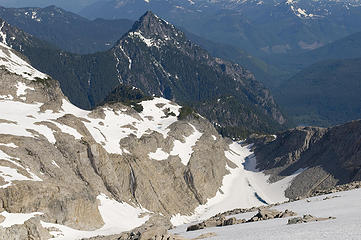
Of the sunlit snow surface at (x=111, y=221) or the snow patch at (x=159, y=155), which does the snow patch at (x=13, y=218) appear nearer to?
the sunlit snow surface at (x=111, y=221)

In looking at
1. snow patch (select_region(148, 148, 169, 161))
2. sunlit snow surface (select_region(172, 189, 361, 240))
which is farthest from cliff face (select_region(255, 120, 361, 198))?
sunlit snow surface (select_region(172, 189, 361, 240))

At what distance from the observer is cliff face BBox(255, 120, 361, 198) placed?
16250 centimetres

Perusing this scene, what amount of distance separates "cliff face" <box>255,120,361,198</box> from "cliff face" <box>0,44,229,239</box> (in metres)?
24.0

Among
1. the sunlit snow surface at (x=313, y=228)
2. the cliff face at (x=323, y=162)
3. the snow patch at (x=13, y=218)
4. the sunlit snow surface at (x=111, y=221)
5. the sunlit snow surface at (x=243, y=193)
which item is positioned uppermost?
the sunlit snow surface at (x=313, y=228)

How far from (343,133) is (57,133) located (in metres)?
104

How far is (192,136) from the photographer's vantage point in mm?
188000

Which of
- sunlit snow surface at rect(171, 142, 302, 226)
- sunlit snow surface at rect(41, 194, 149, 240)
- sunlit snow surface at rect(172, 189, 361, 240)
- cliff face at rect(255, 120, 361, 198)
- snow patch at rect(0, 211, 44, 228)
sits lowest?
sunlit snow surface at rect(171, 142, 302, 226)

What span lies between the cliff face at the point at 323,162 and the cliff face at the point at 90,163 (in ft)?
78.6

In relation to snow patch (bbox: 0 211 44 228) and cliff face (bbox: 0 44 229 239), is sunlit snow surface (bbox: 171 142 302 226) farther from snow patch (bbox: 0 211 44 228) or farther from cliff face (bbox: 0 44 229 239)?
snow patch (bbox: 0 211 44 228)

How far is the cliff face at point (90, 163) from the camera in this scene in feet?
309

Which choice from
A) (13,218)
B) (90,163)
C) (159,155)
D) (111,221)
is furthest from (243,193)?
(13,218)

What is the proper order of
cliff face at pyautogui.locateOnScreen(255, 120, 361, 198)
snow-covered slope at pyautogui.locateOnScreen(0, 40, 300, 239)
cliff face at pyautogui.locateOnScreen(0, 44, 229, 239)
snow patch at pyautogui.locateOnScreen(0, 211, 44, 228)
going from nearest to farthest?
snow patch at pyautogui.locateOnScreen(0, 211, 44, 228)
cliff face at pyautogui.locateOnScreen(0, 44, 229, 239)
snow-covered slope at pyautogui.locateOnScreen(0, 40, 300, 239)
cliff face at pyautogui.locateOnScreen(255, 120, 361, 198)

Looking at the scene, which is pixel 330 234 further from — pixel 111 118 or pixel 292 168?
pixel 292 168

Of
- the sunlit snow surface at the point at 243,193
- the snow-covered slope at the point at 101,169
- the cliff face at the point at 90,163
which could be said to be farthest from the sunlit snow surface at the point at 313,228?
the sunlit snow surface at the point at 243,193
